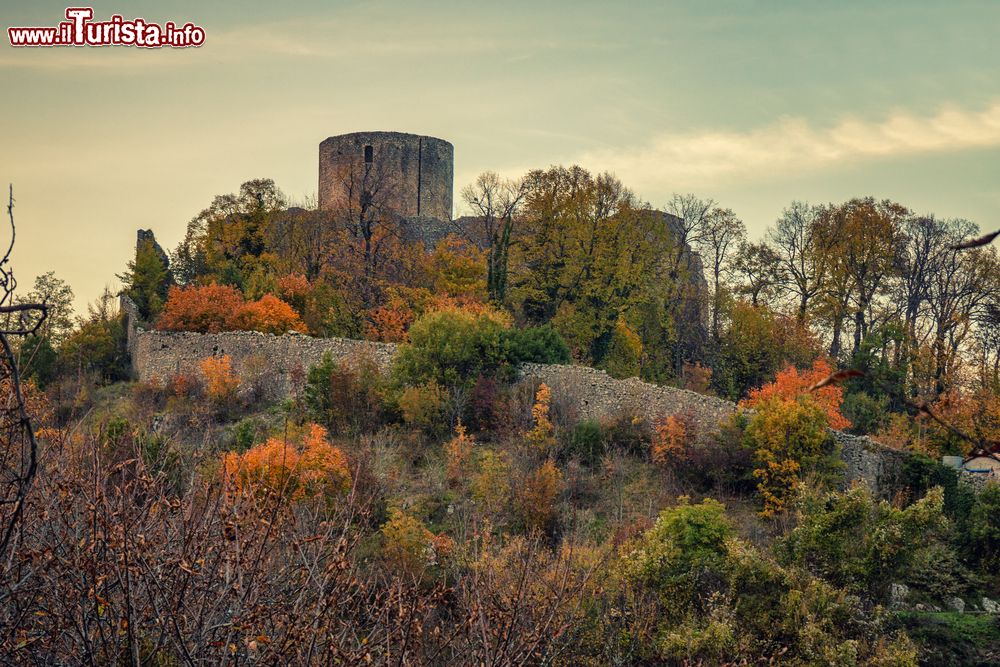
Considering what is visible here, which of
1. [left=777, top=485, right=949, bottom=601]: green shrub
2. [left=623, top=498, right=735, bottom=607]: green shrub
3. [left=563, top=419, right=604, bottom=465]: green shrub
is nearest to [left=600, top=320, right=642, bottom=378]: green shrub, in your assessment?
[left=563, top=419, right=604, bottom=465]: green shrub

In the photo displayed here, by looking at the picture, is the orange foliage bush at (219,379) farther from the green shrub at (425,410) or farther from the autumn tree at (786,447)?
the autumn tree at (786,447)

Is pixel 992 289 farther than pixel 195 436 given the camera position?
Yes

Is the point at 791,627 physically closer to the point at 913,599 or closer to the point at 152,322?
the point at 913,599

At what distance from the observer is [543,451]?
2544cm

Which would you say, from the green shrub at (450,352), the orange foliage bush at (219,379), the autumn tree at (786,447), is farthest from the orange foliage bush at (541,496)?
the orange foliage bush at (219,379)

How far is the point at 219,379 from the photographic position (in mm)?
29469

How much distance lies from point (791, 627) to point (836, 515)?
259 cm

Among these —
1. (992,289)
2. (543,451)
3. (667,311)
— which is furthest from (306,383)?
(992,289)

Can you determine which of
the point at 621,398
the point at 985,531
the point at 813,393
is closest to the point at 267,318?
the point at 621,398

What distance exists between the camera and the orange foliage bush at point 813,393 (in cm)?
2739

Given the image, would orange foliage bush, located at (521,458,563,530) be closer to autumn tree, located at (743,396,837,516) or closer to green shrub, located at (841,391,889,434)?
autumn tree, located at (743,396,837,516)

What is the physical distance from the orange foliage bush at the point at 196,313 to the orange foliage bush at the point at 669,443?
1300 centimetres

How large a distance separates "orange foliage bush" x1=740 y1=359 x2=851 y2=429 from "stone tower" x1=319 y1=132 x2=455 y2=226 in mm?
19411

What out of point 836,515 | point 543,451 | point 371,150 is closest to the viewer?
point 836,515
